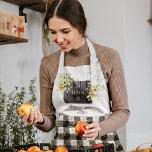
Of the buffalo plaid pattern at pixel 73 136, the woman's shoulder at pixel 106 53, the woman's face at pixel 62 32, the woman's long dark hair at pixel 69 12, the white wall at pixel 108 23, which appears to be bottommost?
the buffalo plaid pattern at pixel 73 136

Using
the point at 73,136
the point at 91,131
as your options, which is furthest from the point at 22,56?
the point at 91,131

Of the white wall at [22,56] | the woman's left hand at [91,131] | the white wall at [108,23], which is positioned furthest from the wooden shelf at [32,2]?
the woman's left hand at [91,131]

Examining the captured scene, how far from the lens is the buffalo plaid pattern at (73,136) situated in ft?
4.88

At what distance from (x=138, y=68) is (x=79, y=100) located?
1.54 meters

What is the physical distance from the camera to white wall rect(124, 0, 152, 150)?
9.07 feet

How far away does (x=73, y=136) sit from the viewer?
1.53 meters

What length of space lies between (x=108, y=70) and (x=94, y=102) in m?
0.20

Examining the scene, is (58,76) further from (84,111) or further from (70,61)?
(84,111)

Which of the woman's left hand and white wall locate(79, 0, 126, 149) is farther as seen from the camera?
white wall locate(79, 0, 126, 149)

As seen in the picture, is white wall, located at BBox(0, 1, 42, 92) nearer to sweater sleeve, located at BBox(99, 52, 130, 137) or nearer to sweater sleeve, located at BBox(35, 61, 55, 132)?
sweater sleeve, located at BBox(35, 61, 55, 132)

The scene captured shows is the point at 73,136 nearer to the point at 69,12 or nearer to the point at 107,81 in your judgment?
the point at 107,81

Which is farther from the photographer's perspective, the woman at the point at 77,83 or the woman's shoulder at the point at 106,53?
the woman's shoulder at the point at 106,53

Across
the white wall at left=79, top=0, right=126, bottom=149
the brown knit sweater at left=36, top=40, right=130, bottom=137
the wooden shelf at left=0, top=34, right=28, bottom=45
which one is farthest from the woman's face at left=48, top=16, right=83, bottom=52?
the white wall at left=79, top=0, right=126, bottom=149

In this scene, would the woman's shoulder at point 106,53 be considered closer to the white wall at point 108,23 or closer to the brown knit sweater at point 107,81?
the brown knit sweater at point 107,81
